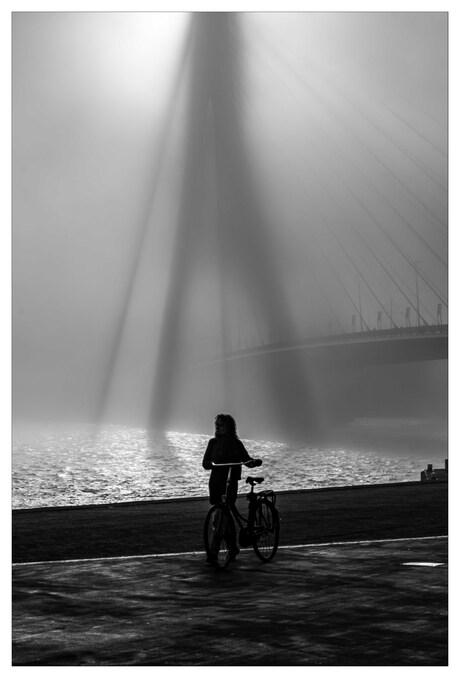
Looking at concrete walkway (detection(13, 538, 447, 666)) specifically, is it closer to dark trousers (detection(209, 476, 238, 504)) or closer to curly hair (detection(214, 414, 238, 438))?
dark trousers (detection(209, 476, 238, 504))

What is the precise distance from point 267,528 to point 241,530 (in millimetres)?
408

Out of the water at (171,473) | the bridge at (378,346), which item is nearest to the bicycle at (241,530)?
the water at (171,473)

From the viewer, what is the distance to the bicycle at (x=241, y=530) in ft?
35.0

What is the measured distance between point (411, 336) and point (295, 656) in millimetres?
64357

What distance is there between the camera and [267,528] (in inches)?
440

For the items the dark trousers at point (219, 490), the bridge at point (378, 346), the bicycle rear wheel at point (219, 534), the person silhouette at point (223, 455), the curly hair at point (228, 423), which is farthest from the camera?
the bridge at point (378, 346)

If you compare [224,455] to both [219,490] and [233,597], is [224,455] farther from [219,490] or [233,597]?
[233,597]

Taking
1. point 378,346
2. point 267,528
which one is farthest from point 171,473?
point 267,528

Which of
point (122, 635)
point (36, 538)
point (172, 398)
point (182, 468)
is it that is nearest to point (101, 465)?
point (182, 468)

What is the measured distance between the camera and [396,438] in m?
121

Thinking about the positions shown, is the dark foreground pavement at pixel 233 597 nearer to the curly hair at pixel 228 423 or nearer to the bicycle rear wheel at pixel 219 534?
the bicycle rear wheel at pixel 219 534

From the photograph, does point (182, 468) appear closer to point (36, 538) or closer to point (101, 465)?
point (101, 465)

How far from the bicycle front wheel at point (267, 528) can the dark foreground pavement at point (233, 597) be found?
194 millimetres

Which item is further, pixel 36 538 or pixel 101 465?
pixel 101 465
